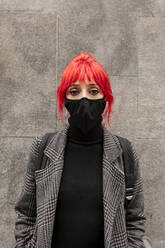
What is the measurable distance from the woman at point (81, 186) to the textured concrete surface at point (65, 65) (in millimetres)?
888

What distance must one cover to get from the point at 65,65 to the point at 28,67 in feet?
1.21

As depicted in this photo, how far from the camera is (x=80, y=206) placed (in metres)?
1.69

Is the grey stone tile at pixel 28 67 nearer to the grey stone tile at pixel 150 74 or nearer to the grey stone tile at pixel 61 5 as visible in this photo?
the grey stone tile at pixel 61 5

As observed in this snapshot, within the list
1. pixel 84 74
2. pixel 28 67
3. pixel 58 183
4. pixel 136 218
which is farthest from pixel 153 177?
pixel 28 67

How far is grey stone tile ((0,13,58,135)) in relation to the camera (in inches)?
104

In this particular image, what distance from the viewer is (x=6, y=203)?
270cm

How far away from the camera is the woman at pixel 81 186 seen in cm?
167

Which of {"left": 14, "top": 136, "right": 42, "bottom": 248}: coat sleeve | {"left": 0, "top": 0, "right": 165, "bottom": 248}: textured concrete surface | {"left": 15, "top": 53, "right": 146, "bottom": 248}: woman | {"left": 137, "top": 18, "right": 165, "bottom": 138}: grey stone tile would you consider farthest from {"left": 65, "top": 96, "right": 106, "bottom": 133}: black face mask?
{"left": 137, "top": 18, "right": 165, "bottom": 138}: grey stone tile

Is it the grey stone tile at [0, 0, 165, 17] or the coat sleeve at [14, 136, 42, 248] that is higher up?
the grey stone tile at [0, 0, 165, 17]

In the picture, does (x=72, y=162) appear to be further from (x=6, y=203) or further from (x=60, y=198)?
(x=6, y=203)

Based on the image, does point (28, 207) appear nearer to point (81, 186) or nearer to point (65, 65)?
point (81, 186)

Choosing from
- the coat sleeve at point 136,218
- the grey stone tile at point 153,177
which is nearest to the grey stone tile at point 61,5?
the grey stone tile at point 153,177

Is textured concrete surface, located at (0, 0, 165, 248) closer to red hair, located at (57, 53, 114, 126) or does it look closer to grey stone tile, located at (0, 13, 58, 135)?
grey stone tile, located at (0, 13, 58, 135)

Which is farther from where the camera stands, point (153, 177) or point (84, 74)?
point (153, 177)
